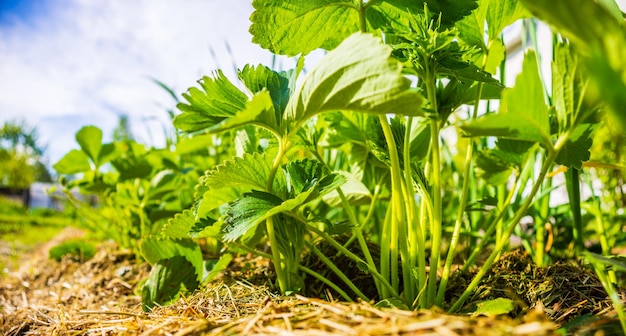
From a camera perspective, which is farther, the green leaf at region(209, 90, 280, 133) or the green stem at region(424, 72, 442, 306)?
the green stem at region(424, 72, 442, 306)

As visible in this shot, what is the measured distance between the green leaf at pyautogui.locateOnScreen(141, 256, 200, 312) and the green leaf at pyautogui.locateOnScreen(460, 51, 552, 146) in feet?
2.15

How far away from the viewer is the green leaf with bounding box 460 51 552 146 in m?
0.42

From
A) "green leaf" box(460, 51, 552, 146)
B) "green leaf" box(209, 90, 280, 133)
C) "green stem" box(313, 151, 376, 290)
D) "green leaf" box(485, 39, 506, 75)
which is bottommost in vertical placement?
"green stem" box(313, 151, 376, 290)

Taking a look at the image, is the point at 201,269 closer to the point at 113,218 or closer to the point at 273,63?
the point at 273,63

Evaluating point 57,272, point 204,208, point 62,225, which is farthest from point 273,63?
point 62,225

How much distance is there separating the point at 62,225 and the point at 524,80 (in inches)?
231

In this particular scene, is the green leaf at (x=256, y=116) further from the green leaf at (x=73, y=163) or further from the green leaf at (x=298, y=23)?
the green leaf at (x=73, y=163)

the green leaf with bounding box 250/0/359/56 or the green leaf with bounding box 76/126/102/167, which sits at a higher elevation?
the green leaf with bounding box 250/0/359/56

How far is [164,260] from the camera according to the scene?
0.85 meters

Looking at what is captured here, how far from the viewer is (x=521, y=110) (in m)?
0.42

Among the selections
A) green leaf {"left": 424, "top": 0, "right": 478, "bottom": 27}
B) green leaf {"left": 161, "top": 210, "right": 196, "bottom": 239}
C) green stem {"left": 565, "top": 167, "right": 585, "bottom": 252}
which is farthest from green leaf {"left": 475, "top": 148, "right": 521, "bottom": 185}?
green leaf {"left": 161, "top": 210, "right": 196, "bottom": 239}

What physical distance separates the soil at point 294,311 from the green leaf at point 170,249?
0.27ft

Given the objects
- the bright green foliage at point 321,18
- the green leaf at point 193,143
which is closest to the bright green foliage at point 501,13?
the bright green foliage at point 321,18

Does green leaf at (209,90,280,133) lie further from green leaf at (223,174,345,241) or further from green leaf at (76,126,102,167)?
green leaf at (76,126,102,167)
